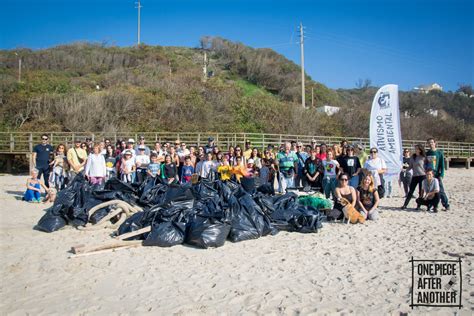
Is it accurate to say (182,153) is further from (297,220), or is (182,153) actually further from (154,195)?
(297,220)

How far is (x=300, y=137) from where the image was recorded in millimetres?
25188

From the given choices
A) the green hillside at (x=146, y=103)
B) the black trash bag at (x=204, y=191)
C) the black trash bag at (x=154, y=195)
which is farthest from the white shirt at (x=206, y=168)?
the green hillside at (x=146, y=103)

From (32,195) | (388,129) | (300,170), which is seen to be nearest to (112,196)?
(32,195)

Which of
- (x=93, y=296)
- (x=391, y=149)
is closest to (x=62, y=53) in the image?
(x=391, y=149)

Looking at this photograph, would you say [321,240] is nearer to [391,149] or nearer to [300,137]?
[391,149]

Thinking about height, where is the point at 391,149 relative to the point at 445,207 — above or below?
above

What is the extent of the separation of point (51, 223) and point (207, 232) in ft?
9.47

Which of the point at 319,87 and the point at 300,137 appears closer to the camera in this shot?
the point at 300,137

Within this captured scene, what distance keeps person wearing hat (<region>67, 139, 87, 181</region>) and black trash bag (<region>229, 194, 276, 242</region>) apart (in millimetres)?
5354

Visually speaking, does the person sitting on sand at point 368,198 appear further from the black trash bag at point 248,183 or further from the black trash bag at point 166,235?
the black trash bag at point 166,235

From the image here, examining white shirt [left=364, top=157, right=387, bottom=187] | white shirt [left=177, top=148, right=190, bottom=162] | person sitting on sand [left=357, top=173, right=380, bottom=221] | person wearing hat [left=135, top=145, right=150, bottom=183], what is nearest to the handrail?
white shirt [left=177, top=148, right=190, bottom=162]

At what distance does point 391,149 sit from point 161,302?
769cm

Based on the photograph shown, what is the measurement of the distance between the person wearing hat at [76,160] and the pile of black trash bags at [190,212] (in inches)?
80.3

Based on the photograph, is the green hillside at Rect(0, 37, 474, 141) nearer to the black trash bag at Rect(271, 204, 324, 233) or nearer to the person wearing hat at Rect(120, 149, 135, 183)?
the person wearing hat at Rect(120, 149, 135, 183)
